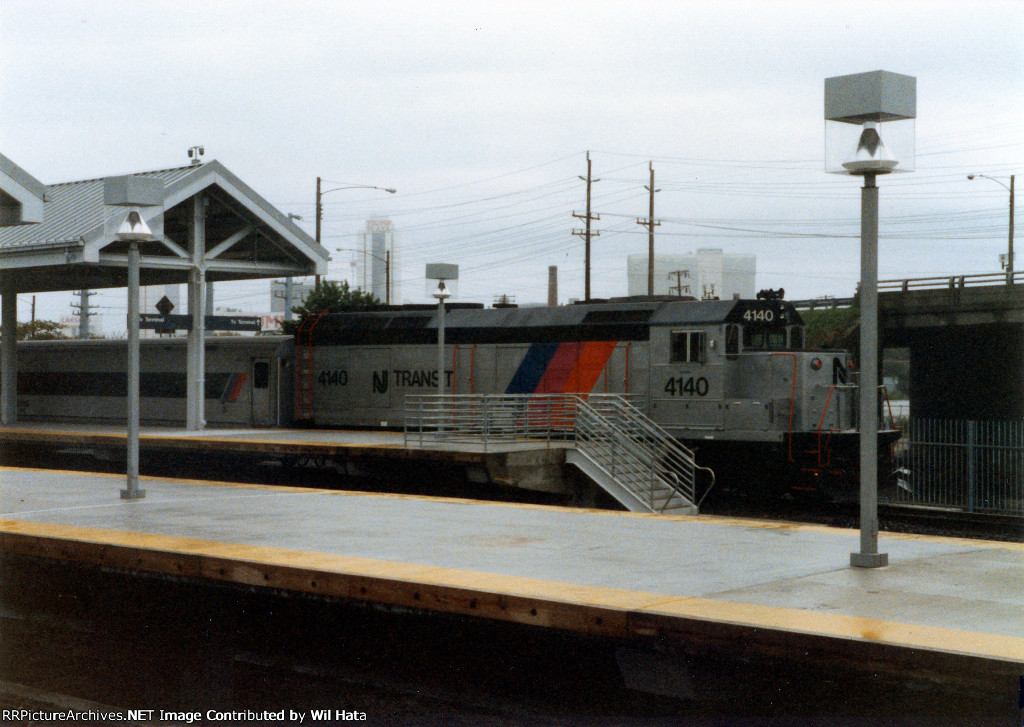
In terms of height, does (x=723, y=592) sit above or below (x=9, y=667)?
above

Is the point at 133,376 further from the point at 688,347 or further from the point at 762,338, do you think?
the point at 762,338

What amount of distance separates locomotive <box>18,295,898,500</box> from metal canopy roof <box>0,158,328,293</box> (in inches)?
67.0

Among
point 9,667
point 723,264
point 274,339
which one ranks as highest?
point 723,264

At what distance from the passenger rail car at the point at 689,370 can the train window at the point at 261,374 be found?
11.1 ft

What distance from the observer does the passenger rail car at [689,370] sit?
19.2 metres

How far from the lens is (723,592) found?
23.7 ft

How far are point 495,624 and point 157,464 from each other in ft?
55.0

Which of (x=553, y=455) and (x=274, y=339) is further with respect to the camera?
(x=274, y=339)

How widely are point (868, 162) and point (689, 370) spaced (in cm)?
1216

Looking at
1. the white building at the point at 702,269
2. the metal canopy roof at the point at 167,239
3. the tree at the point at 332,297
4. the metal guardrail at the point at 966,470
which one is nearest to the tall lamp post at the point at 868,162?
the metal guardrail at the point at 966,470

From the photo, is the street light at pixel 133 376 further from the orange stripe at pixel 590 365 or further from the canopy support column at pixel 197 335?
the canopy support column at pixel 197 335

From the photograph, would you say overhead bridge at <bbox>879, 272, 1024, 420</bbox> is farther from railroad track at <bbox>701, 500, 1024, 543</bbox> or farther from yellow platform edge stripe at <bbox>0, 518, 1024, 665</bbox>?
yellow platform edge stripe at <bbox>0, 518, 1024, 665</bbox>

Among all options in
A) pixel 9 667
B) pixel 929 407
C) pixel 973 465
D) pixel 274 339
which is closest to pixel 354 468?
pixel 274 339

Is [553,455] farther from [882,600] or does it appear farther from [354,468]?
[882,600]
